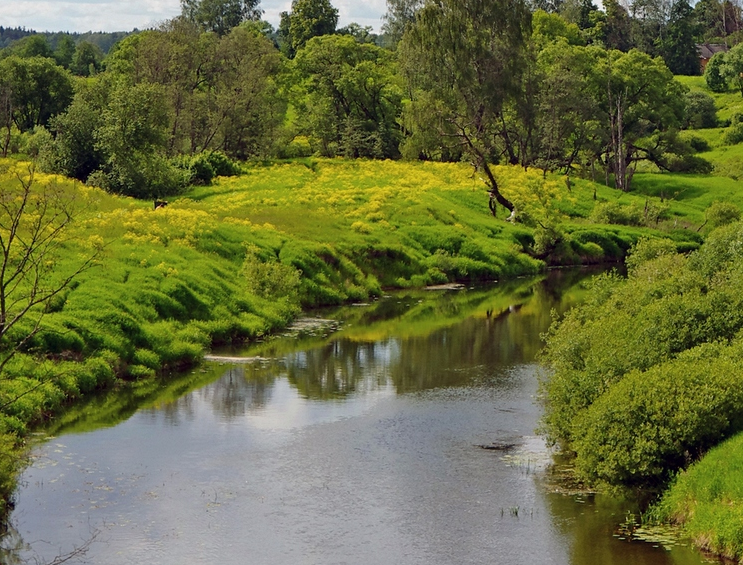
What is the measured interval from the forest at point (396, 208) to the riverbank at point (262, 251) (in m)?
0.16

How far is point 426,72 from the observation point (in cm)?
8969

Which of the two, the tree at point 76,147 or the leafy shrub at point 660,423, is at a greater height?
the tree at point 76,147

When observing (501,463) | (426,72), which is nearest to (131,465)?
(501,463)

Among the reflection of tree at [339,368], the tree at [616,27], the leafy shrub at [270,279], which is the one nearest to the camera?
the reflection of tree at [339,368]

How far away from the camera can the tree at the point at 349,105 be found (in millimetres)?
98125

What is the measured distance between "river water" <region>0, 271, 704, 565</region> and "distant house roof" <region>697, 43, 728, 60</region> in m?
128

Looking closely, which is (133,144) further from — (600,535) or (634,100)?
(600,535)

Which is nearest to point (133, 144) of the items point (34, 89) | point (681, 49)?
point (34, 89)

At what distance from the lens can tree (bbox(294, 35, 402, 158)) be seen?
9812cm

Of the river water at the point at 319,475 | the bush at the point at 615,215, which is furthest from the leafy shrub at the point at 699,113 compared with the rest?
the river water at the point at 319,475

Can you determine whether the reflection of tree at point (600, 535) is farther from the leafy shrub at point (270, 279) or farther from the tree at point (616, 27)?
the tree at point (616, 27)

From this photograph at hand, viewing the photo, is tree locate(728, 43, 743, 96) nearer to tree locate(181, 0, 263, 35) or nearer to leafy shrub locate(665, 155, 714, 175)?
leafy shrub locate(665, 155, 714, 175)

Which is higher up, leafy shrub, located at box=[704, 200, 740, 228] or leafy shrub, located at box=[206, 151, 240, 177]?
leafy shrub, located at box=[206, 151, 240, 177]

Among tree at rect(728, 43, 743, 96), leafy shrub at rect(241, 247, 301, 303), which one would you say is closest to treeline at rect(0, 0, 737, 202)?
leafy shrub at rect(241, 247, 301, 303)
